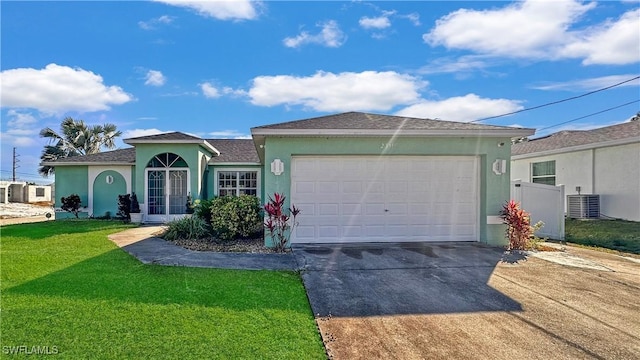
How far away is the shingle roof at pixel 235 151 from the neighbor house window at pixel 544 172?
14.3 m

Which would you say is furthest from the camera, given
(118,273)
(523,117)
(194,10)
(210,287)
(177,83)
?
(523,117)

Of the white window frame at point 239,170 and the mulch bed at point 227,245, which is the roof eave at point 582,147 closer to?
the white window frame at point 239,170

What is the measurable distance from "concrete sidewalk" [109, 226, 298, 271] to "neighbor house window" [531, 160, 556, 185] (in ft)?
48.9

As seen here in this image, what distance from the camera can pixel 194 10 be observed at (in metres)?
10.4

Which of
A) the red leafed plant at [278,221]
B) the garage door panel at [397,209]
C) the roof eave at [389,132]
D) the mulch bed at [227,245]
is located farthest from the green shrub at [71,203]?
the garage door panel at [397,209]

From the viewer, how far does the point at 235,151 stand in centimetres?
1877

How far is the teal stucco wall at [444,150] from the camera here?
30.3ft

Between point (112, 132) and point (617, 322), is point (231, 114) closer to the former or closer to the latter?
point (112, 132)

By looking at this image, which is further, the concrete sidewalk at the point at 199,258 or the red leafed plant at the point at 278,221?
the red leafed plant at the point at 278,221

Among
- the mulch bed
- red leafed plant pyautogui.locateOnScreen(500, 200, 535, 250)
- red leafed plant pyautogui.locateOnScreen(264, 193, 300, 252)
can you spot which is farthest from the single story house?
the mulch bed

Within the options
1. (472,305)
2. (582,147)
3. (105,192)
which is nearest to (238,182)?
(105,192)

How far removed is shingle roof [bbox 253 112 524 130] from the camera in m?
9.24

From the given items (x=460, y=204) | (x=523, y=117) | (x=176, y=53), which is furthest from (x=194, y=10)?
(x=523, y=117)

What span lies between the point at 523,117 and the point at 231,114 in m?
17.0
